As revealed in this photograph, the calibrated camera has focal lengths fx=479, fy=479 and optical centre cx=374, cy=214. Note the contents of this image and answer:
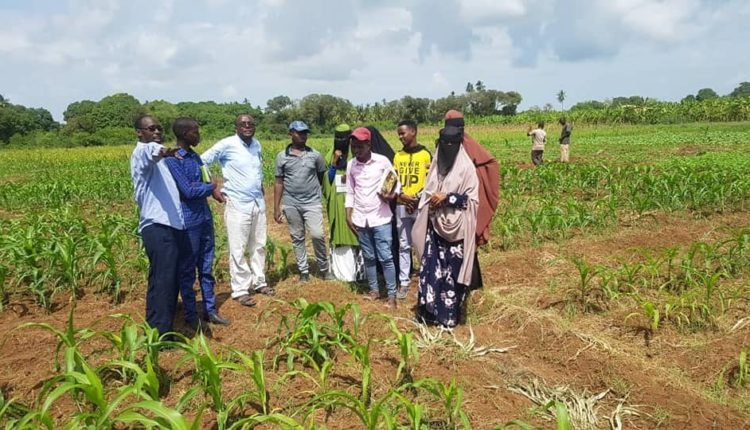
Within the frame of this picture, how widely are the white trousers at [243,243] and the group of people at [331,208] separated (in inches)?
0.4

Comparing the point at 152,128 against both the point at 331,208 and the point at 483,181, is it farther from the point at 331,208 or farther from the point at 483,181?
the point at 483,181

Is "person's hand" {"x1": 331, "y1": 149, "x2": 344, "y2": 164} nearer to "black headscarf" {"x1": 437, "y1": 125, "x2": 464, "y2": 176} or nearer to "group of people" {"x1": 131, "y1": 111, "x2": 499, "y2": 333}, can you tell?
"group of people" {"x1": 131, "y1": 111, "x2": 499, "y2": 333}

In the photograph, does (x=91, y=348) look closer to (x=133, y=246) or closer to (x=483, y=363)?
(x=483, y=363)

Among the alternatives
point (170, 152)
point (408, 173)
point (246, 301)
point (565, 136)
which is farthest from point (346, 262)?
point (565, 136)

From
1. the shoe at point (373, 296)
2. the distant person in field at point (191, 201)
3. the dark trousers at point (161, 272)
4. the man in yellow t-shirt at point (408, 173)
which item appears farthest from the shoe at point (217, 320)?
the man in yellow t-shirt at point (408, 173)

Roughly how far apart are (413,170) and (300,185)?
115cm

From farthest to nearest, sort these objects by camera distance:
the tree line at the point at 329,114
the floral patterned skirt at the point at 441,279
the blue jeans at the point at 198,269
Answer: the tree line at the point at 329,114 → the floral patterned skirt at the point at 441,279 → the blue jeans at the point at 198,269

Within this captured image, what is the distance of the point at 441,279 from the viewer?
13.0 ft

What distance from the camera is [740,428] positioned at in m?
2.66

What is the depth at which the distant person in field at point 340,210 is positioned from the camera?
15.8 ft

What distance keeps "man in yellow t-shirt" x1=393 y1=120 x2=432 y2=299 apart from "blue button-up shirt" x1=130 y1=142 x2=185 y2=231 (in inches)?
75.9

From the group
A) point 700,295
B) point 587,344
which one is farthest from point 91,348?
point 700,295

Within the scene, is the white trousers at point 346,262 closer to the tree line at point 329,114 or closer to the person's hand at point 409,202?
the person's hand at point 409,202

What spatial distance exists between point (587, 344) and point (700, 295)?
53.1 inches
